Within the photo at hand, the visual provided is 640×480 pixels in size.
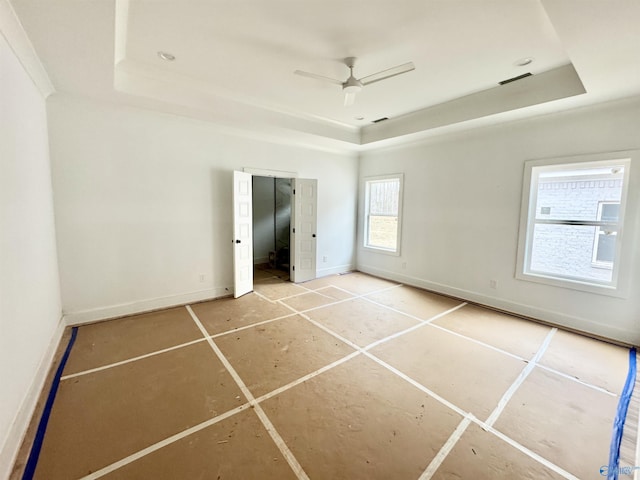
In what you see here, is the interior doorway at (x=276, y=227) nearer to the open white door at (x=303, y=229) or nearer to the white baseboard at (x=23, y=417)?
the open white door at (x=303, y=229)

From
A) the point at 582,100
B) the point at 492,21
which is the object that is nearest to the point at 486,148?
the point at 582,100

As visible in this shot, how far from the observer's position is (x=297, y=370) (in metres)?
2.60

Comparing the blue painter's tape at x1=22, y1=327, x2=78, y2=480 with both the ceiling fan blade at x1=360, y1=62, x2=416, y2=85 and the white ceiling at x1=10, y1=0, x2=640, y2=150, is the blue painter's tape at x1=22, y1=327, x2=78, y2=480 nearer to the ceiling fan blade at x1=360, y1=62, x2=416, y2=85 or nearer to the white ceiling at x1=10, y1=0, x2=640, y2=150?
the white ceiling at x1=10, y1=0, x2=640, y2=150

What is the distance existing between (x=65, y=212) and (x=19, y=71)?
65.3 inches

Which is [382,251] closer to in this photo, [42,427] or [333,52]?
[333,52]

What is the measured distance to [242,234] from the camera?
184 inches

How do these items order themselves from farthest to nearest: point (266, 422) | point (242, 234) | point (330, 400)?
point (242, 234) < point (330, 400) < point (266, 422)

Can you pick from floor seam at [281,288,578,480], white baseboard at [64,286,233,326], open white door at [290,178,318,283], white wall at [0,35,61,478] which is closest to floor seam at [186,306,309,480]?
floor seam at [281,288,578,480]

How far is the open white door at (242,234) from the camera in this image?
176 inches

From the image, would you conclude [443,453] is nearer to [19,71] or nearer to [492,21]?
[492,21]

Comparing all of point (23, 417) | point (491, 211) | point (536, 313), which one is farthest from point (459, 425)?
point (491, 211)

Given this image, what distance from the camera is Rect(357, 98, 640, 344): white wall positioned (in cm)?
327

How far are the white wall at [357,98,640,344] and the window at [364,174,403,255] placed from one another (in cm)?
19

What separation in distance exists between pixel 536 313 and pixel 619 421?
6.65ft
